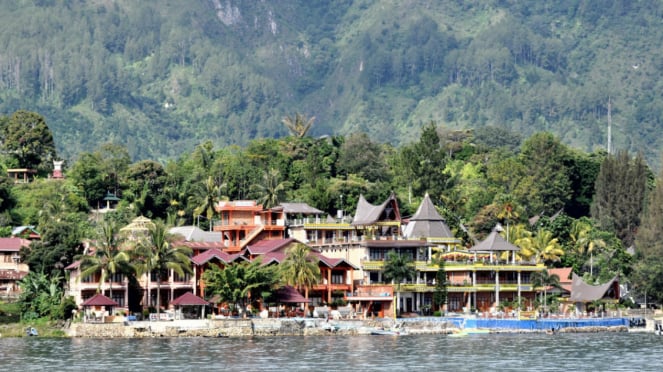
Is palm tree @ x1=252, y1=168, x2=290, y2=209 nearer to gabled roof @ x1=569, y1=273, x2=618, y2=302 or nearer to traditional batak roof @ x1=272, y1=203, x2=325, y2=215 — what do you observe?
traditional batak roof @ x1=272, y1=203, x2=325, y2=215

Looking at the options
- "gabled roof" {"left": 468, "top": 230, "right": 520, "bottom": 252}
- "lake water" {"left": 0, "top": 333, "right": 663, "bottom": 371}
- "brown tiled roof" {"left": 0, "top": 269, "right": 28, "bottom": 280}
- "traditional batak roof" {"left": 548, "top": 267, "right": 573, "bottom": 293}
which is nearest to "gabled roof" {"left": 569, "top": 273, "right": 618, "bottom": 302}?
"traditional batak roof" {"left": 548, "top": 267, "right": 573, "bottom": 293}

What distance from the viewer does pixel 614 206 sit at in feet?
568

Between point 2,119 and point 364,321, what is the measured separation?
2799 inches

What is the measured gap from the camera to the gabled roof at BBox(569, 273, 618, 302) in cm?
14025

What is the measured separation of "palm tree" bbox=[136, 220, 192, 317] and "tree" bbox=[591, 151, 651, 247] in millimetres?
63323

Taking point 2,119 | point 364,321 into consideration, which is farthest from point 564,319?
point 2,119

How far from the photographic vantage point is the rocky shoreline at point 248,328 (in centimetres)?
12056

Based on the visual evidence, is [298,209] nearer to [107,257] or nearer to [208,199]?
[208,199]

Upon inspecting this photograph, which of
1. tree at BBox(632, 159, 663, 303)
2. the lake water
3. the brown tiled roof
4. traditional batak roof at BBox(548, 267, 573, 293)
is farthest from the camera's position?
traditional batak roof at BBox(548, 267, 573, 293)

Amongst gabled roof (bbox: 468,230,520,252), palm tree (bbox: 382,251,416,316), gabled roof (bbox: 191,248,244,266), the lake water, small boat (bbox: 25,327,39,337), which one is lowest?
the lake water

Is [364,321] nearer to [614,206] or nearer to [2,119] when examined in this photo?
[614,206]

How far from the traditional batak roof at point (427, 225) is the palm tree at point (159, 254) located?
89.0 ft

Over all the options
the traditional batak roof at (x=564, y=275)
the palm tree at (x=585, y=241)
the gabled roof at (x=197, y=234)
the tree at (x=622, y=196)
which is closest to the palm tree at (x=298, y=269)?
the gabled roof at (x=197, y=234)

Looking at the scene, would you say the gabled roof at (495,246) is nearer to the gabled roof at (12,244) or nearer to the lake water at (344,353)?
Answer: the lake water at (344,353)
